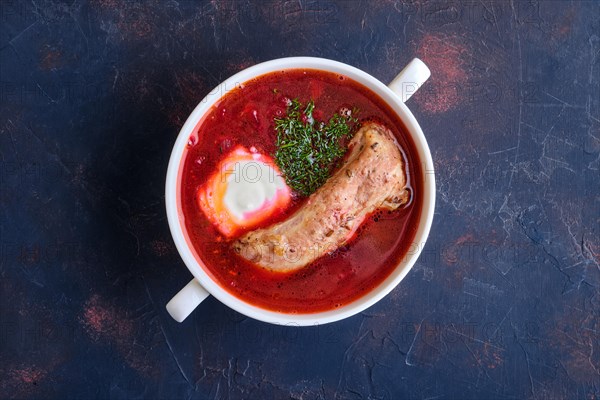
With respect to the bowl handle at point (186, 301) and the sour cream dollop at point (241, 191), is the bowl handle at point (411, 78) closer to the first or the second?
the sour cream dollop at point (241, 191)

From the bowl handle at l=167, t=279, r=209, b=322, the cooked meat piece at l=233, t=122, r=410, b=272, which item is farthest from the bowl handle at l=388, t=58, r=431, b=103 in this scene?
the bowl handle at l=167, t=279, r=209, b=322

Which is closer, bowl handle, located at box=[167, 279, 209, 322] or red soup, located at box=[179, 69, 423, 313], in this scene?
bowl handle, located at box=[167, 279, 209, 322]

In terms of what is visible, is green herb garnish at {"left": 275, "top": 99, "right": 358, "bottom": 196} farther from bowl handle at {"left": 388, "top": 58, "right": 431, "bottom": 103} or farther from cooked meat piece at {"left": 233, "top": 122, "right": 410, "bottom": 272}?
bowl handle at {"left": 388, "top": 58, "right": 431, "bottom": 103}

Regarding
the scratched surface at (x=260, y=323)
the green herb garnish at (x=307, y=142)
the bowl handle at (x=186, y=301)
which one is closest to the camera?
the bowl handle at (x=186, y=301)

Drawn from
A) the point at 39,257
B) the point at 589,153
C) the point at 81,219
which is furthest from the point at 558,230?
the point at 39,257

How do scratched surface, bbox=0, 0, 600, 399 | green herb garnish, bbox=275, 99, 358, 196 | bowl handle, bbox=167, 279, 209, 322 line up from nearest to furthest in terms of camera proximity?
1. bowl handle, bbox=167, 279, 209, 322
2. green herb garnish, bbox=275, 99, 358, 196
3. scratched surface, bbox=0, 0, 600, 399

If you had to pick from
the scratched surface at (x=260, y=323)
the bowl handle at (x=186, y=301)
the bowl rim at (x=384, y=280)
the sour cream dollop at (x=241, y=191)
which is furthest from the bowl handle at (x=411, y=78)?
the bowl handle at (x=186, y=301)
